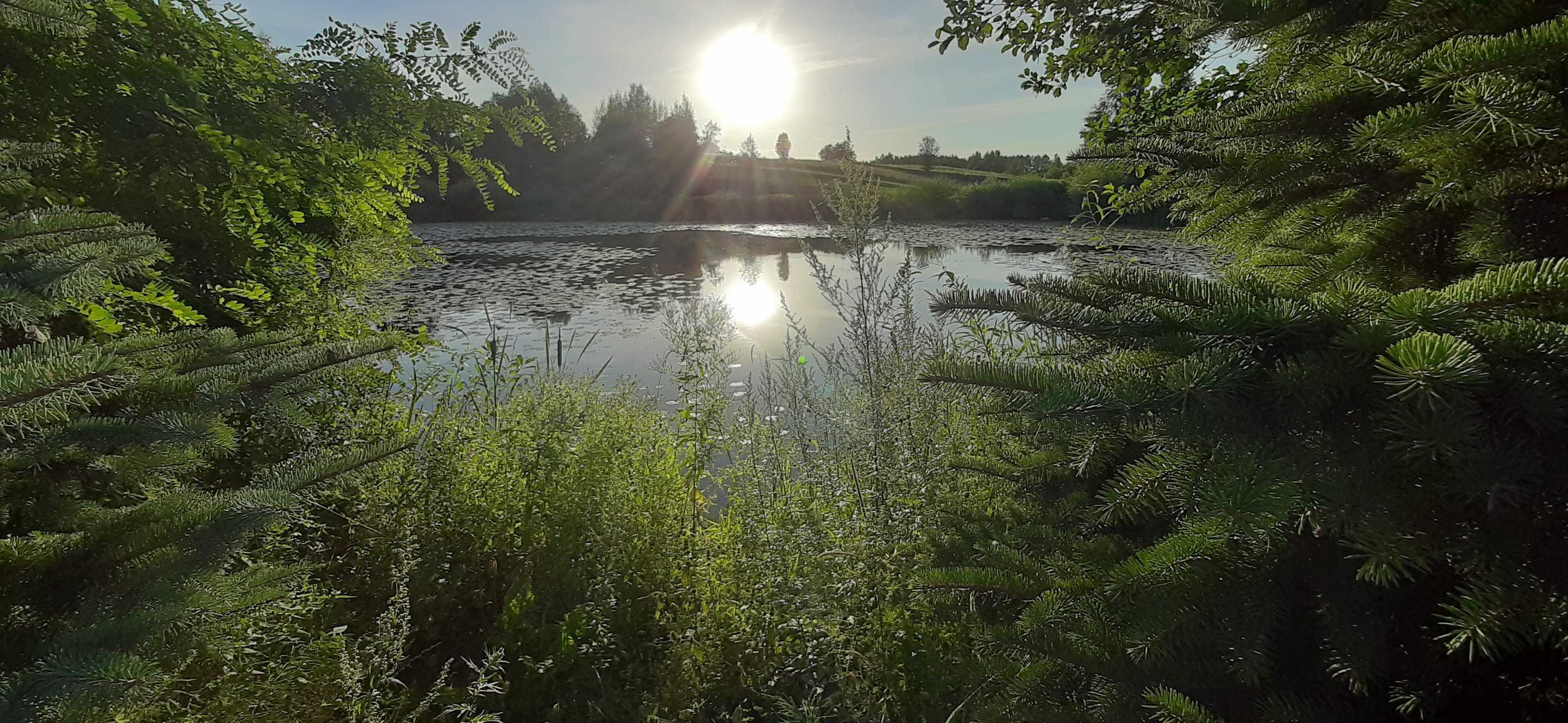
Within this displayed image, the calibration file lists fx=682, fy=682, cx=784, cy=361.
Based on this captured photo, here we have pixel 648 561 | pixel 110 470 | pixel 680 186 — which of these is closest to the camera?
pixel 110 470

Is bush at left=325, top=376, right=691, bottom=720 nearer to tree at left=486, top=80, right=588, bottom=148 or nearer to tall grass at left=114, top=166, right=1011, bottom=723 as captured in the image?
tall grass at left=114, top=166, right=1011, bottom=723

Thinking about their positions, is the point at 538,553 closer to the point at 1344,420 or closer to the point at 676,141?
the point at 1344,420

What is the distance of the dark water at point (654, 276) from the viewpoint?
7.67 meters

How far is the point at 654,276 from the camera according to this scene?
43.8 feet

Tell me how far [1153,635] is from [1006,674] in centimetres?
52

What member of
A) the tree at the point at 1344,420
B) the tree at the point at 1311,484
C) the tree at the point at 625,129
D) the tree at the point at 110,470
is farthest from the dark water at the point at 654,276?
the tree at the point at 625,129

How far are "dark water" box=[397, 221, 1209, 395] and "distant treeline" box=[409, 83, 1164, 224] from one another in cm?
385

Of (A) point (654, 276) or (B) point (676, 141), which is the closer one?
(A) point (654, 276)

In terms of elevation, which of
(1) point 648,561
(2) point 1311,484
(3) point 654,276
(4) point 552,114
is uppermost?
(4) point 552,114

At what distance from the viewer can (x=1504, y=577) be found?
69 cm

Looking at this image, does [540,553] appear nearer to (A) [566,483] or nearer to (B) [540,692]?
(A) [566,483]

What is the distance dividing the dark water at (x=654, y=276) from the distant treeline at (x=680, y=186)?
3852 millimetres

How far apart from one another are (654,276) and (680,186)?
21808 millimetres

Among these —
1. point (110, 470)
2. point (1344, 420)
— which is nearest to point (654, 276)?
point (110, 470)
